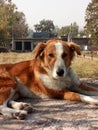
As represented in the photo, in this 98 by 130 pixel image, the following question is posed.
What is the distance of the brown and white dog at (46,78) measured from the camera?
592 cm

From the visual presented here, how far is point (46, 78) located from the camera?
6.37m

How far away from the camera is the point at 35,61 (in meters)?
6.63

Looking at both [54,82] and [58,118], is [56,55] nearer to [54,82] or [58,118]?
[54,82]

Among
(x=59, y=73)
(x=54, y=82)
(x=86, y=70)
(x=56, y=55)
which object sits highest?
(x=56, y=55)

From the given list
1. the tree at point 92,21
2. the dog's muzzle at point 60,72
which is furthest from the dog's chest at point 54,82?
the tree at point 92,21

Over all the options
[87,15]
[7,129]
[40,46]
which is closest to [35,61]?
[40,46]

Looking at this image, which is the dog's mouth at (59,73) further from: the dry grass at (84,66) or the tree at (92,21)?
the tree at (92,21)

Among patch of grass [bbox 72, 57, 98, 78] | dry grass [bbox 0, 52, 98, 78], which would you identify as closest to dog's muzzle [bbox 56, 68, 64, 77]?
dry grass [bbox 0, 52, 98, 78]

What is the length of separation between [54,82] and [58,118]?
122 centimetres

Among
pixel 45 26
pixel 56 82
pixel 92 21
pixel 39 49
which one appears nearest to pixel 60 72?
pixel 56 82

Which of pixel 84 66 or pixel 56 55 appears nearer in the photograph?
pixel 56 55

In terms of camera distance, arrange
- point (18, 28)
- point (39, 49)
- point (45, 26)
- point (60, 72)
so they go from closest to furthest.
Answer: point (60, 72) < point (39, 49) < point (18, 28) < point (45, 26)

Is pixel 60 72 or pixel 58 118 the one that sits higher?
pixel 60 72

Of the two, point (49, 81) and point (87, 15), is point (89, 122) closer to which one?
point (49, 81)
